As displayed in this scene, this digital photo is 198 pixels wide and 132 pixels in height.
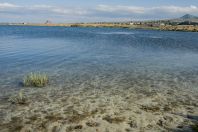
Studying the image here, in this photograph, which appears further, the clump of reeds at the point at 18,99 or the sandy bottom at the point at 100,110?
the clump of reeds at the point at 18,99

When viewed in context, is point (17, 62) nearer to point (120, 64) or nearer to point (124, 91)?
point (120, 64)

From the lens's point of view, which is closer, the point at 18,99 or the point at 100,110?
the point at 100,110

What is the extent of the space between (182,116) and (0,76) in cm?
1585

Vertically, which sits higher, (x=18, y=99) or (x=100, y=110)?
(x=18, y=99)

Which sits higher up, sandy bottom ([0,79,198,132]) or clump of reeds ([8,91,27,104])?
clump of reeds ([8,91,27,104])

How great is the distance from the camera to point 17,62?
31281 mm

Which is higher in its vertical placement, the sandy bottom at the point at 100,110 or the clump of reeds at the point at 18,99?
the clump of reeds at the point at 18,99

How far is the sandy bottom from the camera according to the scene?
12.8 metres

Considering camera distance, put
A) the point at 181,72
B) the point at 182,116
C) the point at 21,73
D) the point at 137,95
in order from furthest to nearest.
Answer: the point at 181,72 → the point at 21,73 → the point at 137,95 → the point at 182,116

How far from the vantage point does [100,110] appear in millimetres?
15094

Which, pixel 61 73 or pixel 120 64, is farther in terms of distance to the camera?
pixel 120 64

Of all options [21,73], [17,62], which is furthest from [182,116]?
[17,62]

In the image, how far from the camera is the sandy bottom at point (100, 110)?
12.8 metres

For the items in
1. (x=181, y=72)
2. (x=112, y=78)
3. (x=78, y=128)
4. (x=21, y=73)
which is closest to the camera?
(x=78, y=128)
